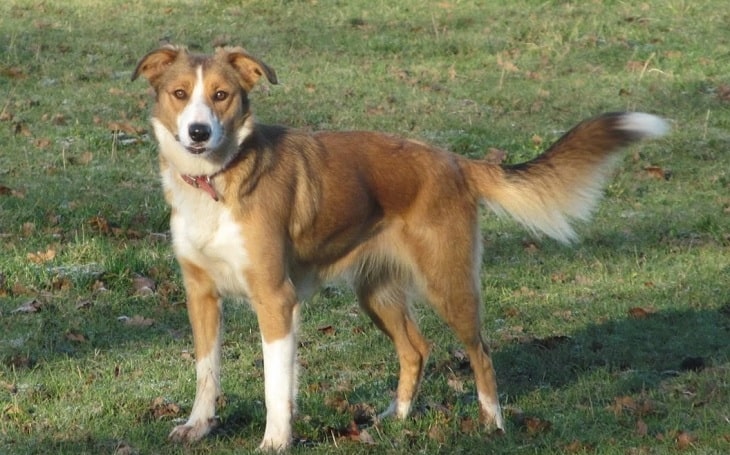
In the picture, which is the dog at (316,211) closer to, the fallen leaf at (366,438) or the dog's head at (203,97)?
the dog's head at (203,97)

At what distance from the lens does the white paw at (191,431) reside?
19.3 ft

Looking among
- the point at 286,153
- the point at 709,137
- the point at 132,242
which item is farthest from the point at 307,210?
the point at 709,137

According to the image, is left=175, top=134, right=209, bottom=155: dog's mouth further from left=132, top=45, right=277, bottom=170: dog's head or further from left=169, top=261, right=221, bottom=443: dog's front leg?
left=169, top=261, right=221, bottom=443: dog's front leg

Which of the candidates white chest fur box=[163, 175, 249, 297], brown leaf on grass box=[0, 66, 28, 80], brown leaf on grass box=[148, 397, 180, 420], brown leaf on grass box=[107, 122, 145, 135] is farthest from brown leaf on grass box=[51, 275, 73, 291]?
brown leaf on grass box=[0, 66, 28, 80]

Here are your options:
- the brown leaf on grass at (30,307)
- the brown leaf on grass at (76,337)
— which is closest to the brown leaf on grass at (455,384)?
the brown leaf on grass at (76,337)

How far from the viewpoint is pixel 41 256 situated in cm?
877

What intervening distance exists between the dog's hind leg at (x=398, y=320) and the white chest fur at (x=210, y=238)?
1.07 m

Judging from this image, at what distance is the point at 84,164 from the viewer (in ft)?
37.8

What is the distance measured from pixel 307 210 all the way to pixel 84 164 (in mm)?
5859

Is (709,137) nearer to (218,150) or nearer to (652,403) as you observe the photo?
(652,403)

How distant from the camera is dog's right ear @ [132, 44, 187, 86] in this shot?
6.01 metres

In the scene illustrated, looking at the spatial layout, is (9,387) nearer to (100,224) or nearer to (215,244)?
(215,244)

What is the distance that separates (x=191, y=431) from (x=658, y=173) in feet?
23.3

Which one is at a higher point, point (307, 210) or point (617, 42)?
point (307, 210)
